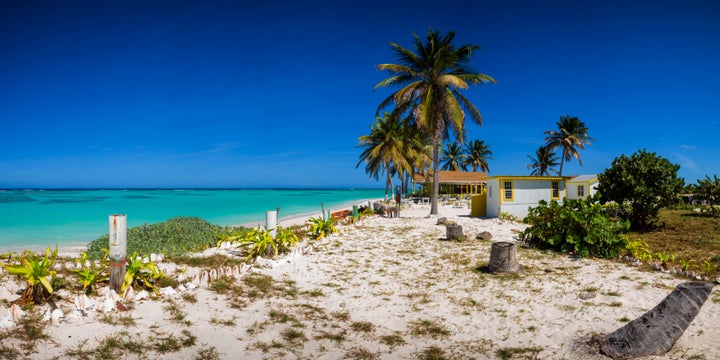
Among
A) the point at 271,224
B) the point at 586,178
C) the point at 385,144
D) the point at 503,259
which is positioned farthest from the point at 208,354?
the point at 586,178

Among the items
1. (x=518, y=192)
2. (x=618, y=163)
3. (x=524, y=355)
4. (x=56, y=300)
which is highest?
(x=618, y=163)

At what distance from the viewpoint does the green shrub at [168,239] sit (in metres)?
9.95

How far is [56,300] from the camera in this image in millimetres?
5094

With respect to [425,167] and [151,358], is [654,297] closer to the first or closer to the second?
[151,358]

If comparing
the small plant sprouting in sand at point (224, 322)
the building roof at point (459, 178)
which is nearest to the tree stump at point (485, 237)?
the small plant sprouting in sand at point (224, 322)

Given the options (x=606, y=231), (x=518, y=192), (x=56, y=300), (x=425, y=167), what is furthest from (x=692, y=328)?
(x=425, y=167)

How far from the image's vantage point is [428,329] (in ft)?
16.6

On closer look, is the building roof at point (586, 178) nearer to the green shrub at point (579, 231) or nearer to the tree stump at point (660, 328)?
the green shrub at point (579, 231)

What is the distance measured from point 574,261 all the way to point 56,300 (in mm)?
10085

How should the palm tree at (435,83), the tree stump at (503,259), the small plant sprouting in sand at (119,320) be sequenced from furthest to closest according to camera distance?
the palm tree at (435,83)
the tree stump at (503,259)
the small plant sprouting in sand at (119,320)

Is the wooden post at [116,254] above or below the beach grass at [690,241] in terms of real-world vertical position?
above

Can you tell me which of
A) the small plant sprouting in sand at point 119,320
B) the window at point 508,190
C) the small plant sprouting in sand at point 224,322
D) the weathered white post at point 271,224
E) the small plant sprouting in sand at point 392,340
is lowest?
the small plant sprouting in sand at point 392,340

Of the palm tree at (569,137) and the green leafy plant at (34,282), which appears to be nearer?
the green leafy plant at (34,282)

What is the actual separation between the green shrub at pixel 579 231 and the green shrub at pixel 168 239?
9.86 metres
